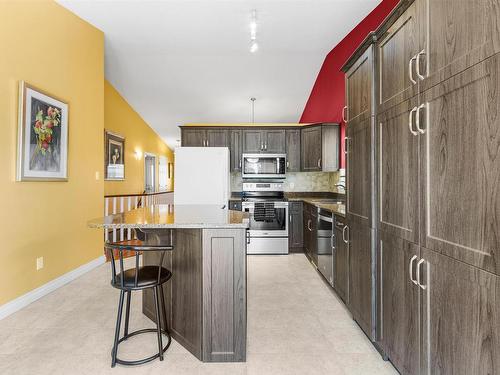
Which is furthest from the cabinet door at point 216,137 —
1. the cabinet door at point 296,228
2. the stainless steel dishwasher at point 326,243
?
the stainless steel dishwasher at point 326,243

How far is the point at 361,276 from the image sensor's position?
2154 mm

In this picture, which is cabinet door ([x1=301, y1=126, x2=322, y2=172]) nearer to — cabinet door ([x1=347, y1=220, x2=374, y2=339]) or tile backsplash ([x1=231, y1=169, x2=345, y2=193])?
tile backsplash ([x1=231, y1=169, x2=345, y2=193])

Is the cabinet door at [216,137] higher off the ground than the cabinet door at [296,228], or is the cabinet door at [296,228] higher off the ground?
the cabinet door at [216,137]

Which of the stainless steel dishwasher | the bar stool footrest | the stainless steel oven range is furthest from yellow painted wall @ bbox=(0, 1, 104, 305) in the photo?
the stainless steel dishwasher

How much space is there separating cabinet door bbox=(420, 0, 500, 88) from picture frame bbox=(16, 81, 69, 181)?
322 centimetres

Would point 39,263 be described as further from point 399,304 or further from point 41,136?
point 399,304

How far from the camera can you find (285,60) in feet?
15.5

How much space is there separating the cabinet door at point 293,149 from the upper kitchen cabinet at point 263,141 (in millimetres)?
90

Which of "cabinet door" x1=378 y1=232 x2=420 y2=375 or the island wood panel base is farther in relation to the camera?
the island wood panel base

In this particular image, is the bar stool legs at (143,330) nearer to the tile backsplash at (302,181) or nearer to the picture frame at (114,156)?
the tile backsplash at (302,181)

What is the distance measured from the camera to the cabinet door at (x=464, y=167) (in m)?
0.97

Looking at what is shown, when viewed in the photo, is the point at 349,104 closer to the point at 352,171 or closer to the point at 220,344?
the point at 352,171

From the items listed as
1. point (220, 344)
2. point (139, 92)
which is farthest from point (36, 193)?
point (139, 92)

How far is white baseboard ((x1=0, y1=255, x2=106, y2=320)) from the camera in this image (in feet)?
8.15
